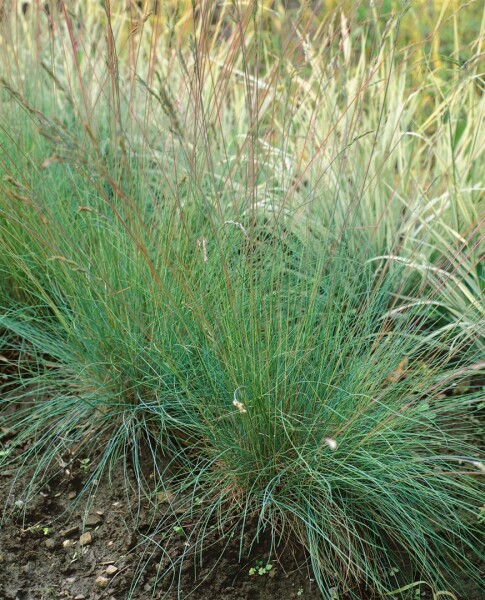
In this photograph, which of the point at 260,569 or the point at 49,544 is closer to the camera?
the point at 260,569

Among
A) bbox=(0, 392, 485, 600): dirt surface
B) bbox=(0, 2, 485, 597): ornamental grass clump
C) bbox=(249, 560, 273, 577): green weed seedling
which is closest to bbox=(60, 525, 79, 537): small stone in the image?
bbox=(0, 392, 485, 600): dirt surface

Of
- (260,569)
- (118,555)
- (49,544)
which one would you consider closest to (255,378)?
(260,569)

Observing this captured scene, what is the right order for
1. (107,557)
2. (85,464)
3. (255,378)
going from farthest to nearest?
(85,464) → (107,557) → (255,378)

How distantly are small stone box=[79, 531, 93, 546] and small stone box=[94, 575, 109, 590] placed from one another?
0.13 meters

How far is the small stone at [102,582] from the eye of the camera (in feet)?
6.77

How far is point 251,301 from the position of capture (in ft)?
6.58

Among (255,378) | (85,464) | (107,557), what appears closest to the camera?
(255,378)

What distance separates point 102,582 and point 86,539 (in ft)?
0.52

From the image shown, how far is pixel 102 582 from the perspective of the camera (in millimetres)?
2066

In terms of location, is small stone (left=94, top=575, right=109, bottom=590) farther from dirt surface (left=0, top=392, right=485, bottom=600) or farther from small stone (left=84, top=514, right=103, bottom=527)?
small stone (left=84, top=514, right=103, bottom=527)

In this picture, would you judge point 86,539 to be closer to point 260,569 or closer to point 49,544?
point 49,544

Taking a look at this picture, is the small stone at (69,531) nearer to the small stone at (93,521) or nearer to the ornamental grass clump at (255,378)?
the small stone at (93,521)

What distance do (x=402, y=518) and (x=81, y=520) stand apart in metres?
0.92

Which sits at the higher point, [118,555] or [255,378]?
[255,378]
